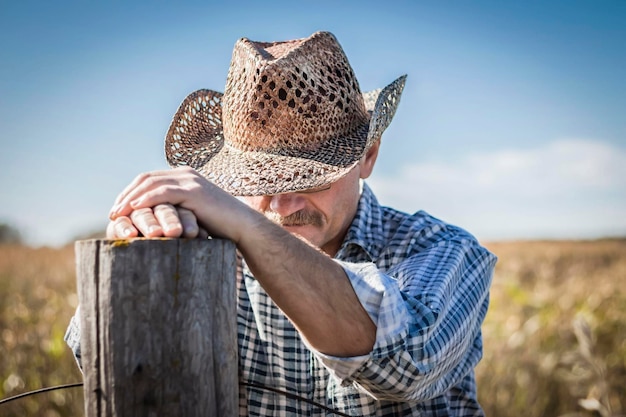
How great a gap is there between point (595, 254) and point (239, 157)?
18839 mm

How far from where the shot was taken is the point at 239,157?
299cm

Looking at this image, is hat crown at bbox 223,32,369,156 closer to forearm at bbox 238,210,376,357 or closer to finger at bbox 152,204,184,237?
forearm at bbox 238,210,376,357

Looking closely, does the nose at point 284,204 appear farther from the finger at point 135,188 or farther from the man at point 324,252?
the finger at point 135,188

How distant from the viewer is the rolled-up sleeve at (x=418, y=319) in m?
2.16

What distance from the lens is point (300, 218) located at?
3.10 metres

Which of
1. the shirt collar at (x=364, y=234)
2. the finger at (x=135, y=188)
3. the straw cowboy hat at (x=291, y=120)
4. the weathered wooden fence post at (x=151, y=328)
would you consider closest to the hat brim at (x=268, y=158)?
the straw cowboy hat at (x=291, y=120)

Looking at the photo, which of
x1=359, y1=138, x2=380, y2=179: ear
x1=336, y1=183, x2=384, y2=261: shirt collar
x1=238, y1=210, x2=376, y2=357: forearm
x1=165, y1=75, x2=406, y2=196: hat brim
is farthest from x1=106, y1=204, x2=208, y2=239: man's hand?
x1=359, y1=138, x2=380, y2=179: ear

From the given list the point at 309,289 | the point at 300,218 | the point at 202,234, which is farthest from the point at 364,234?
the point at 202,234

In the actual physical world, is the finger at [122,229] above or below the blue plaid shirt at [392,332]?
above

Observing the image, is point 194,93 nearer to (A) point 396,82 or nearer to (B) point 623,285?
(A) point 396,82

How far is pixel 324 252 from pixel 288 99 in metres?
0.68

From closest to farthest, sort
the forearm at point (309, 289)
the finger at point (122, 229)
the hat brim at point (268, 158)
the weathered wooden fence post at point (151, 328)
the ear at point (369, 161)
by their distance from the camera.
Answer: the weathered wooden fence post at point (151, 328) < the finger at point (122, 229) < the forearm at point (309, 289) < the hat brim at point (268, 158) < the ear at point (369, 161)

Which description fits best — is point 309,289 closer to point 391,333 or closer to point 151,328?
point 391,333

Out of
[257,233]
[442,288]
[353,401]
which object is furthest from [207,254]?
[353,401]
